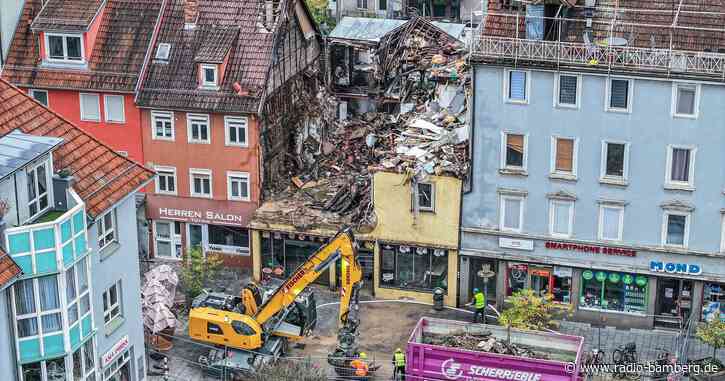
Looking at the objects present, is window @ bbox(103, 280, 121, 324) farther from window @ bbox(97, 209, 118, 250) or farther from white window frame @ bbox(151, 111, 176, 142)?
white window frame @ bbox(151, 111, 176, 142)

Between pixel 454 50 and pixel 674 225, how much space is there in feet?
70.9

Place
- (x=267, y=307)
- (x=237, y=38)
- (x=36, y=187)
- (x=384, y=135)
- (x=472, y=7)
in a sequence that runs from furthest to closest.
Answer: (x=472, y=7), (x=384, y=135), (x=237, y=38), (x=267, y=307), (x=36, y=187)

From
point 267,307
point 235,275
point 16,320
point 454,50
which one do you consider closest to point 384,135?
point 454,50

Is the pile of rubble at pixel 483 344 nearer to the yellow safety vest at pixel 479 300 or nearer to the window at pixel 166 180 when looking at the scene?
the yellow safety vest at pixel 479 300

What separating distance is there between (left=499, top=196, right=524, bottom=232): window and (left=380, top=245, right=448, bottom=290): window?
3.98 metres

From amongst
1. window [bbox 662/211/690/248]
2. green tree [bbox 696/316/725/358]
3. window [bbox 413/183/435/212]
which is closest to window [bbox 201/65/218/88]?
window [bbox 413/183/435/212]

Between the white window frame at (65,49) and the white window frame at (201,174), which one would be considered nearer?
the white window frame at (65,49)

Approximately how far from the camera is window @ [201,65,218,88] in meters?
72.0

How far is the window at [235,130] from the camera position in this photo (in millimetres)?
72125

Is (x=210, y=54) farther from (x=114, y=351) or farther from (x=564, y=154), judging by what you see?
(x=114, y=351)

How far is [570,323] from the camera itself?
68.6m

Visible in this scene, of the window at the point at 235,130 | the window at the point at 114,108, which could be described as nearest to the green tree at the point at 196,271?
the window at the point at 235,130

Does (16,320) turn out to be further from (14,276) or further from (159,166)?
(159,166)

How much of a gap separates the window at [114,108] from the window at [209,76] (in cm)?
526
